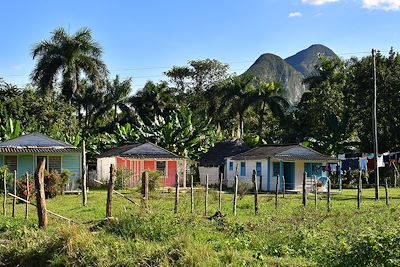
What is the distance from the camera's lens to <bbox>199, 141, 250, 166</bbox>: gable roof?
146ft

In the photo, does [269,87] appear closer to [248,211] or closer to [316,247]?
[248,211]

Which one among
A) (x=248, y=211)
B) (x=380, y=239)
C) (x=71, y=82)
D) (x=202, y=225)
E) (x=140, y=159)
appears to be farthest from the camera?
(x=71, y=82)

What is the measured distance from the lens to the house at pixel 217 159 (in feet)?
145

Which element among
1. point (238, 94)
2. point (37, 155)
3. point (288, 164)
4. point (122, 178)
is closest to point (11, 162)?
point (37, 155)

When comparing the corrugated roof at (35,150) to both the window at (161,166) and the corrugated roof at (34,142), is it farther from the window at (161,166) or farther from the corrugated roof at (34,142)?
the window at (161,166)

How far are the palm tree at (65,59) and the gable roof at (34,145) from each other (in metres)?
9.84

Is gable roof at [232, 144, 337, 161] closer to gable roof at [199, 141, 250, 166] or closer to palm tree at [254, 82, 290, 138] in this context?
gable roof at [199, 141, 250, 166]

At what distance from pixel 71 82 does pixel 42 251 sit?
32.2 meters

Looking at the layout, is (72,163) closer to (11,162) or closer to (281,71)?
(11,162)

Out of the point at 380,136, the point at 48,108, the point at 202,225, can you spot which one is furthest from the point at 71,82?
the point at 202,225

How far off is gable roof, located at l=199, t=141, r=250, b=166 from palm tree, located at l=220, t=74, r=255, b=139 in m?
7.67

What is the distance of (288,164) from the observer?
39.5 meters

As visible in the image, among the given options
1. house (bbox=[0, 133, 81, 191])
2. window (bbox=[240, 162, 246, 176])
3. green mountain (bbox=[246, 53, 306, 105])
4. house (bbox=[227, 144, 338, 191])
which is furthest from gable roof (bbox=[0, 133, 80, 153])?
green mountain (bbox=[246, 53, 306, 105])

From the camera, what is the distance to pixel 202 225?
48.4 ft
